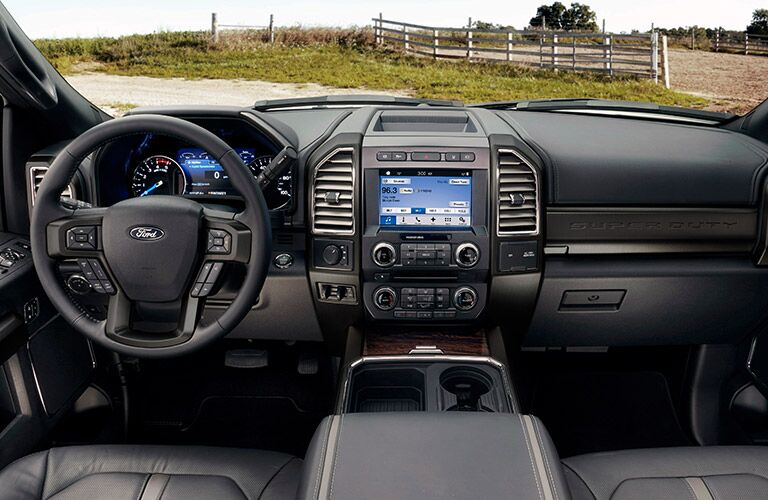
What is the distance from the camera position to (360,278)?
2596 millimetres

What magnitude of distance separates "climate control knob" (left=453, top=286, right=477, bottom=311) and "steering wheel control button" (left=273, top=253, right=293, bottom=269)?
61 cm

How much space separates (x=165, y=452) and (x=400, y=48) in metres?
8.70

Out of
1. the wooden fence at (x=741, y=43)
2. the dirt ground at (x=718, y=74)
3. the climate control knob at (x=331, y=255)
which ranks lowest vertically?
the climate control knob at (x=331, y=255)

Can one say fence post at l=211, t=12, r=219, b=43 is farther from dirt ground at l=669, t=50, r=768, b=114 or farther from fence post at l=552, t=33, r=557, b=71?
fence post at l=552, t=33, r=557, b=71

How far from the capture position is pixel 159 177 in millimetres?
2670

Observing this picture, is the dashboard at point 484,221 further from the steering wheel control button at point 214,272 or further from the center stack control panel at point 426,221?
the steering wheel control button at point 214,272

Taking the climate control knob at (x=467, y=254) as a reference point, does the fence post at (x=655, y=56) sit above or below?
above

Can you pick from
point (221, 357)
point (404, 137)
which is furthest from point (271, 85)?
point (404, 137)

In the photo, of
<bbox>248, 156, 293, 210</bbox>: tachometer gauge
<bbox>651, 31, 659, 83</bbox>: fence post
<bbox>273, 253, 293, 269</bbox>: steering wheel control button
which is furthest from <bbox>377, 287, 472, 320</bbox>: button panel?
<bbox>651, 31, 659, 83</bbox>: fence post

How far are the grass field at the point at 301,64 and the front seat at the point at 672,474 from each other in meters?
1.71

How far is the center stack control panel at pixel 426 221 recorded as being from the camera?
2.44 metres

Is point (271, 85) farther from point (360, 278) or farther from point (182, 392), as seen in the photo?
point (360, 278)

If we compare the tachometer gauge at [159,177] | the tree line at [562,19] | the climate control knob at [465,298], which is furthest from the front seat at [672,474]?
the tree line at [562,19]

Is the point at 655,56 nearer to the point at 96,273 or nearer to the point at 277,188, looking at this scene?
the point at 277,188
